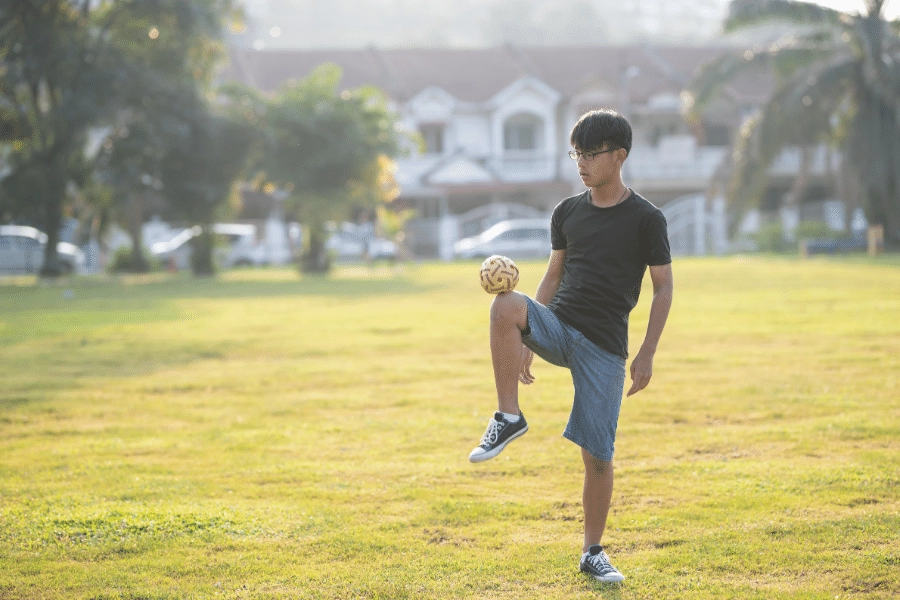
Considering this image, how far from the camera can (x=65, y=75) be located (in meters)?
30.9

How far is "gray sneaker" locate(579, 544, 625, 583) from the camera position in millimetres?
4578

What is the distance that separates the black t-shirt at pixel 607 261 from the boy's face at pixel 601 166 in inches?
5.4

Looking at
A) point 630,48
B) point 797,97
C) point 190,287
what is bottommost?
point 190,287

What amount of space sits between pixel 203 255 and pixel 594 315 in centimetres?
3164

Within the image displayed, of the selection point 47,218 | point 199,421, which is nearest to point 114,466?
point 199,421

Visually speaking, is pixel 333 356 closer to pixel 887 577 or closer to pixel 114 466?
pixel 114 466

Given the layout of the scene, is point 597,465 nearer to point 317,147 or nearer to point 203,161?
point 203,161

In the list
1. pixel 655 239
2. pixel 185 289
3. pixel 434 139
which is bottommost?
pixel 185 289

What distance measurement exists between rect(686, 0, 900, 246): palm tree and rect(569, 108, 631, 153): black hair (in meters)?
30.2

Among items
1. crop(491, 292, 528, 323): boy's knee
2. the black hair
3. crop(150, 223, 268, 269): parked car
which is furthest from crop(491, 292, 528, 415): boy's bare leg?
crop(150, 223, 268, 269): parked car

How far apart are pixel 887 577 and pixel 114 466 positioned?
15.1ft

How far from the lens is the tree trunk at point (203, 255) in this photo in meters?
34.9

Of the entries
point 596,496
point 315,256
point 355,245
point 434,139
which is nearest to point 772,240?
point 315,256

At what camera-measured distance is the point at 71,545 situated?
5.20 metres
